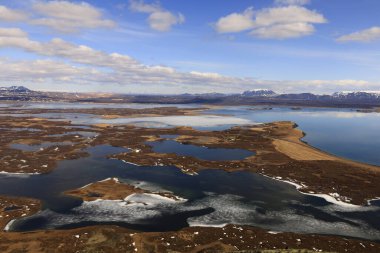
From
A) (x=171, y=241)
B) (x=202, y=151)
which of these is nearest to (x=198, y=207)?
(x=171, y=241)

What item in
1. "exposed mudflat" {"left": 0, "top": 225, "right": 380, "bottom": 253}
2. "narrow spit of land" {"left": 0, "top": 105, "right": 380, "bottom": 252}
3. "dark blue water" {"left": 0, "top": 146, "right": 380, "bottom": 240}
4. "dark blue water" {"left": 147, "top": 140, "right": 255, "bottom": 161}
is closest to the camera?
"exposed mudflat" {"left": 0, "top": 225, "right": 380, "bottom": 253}

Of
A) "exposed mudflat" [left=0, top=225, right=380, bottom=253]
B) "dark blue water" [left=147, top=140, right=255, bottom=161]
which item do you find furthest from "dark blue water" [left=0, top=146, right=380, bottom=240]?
"dark blue water" [left=147, top=140, right=255, bottom=161]

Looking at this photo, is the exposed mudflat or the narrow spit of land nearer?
the exposed mudflat

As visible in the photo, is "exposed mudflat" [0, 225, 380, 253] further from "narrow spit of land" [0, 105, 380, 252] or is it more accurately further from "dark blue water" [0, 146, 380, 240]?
"dark blue water" [0, 146, 380, 240]

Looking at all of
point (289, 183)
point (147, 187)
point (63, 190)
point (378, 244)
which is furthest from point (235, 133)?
point (378, 244)

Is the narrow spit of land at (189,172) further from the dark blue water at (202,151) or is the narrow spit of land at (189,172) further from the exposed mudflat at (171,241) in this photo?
the dark blue water at (202,151)

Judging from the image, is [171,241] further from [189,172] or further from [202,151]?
[202,151]

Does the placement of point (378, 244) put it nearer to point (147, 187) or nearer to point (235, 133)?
point (147, 187)

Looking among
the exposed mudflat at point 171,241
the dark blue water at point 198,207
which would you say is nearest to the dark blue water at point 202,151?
the dark blue water at point 198,207
